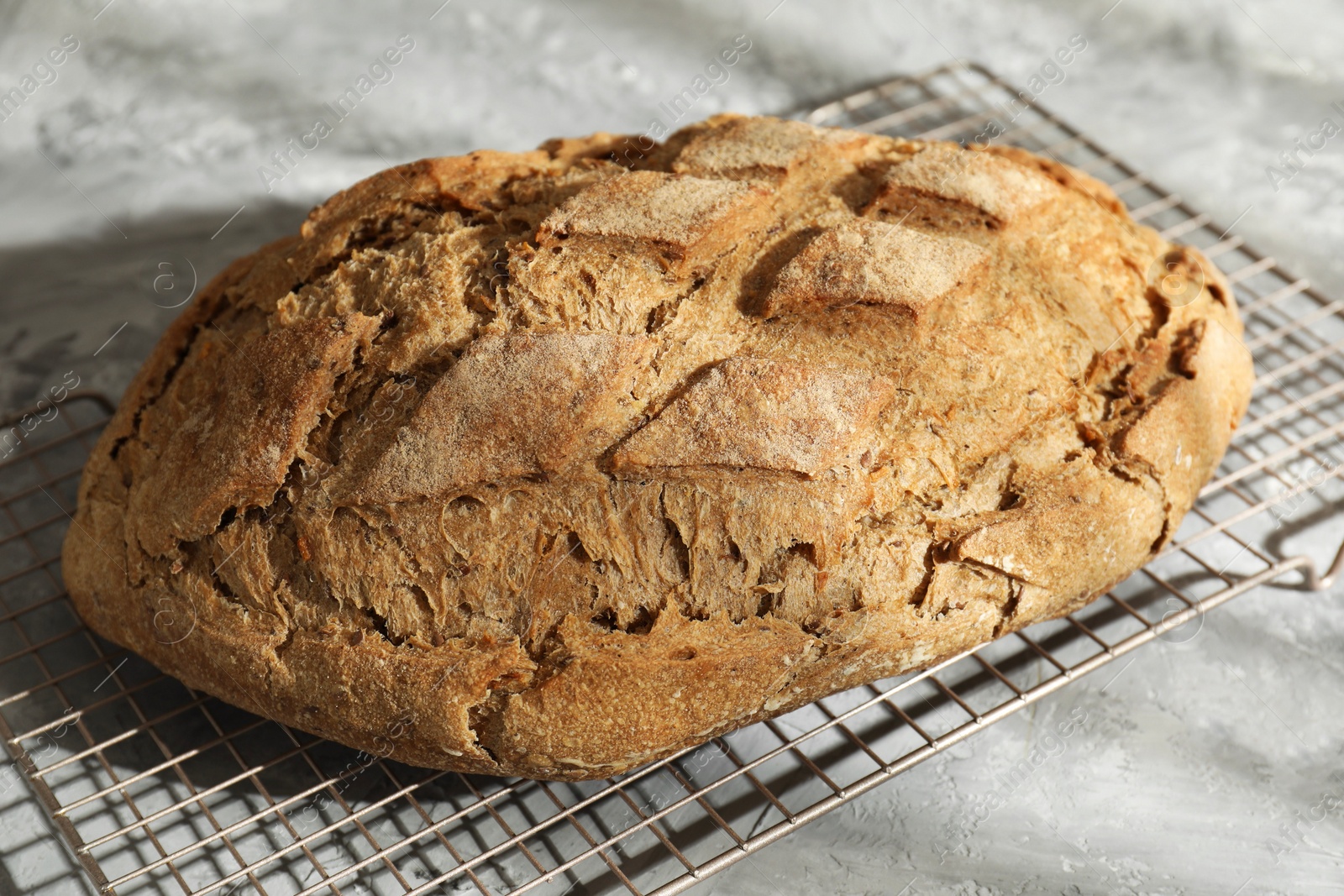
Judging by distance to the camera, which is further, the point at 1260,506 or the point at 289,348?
the point at 1260,506

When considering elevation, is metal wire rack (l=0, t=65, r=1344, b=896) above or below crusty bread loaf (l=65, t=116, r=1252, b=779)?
below

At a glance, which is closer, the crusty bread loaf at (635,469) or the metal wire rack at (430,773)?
the crusty bread loaf at (635,469)

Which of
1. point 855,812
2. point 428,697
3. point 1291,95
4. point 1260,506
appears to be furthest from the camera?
point 1291,95

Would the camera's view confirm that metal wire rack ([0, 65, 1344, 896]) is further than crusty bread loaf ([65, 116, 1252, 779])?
Yes

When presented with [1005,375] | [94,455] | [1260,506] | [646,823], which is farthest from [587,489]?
[1260,506]

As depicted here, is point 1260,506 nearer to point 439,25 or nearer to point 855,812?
point 855,812
